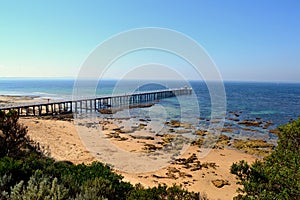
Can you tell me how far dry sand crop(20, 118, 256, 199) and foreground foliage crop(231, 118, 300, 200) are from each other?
4.70m

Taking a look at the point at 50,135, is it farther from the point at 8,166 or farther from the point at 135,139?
the point at 8,166

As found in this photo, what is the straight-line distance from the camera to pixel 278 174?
5023 millimetres

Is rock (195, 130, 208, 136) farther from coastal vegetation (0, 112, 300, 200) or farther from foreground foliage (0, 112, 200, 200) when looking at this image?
foreground foliage (0, 112, 200, 200)

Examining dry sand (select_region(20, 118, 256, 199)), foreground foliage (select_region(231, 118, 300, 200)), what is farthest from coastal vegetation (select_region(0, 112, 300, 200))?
dry sand (select_region(20, 118, 256, 199))

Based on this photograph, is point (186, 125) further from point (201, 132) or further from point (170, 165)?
point (170, 165)

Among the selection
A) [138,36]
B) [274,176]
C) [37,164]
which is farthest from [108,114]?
[274,176]

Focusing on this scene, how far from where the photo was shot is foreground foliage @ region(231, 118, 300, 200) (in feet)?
14.9

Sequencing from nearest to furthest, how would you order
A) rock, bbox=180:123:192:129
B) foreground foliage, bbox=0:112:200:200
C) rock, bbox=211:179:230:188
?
foreground foliage, bbox=0:112:200:200 → rock, bbox=211:179:230:188 → rock, bbox=180:123:192:129

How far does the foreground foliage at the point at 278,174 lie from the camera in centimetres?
455

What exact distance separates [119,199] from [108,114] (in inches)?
1138

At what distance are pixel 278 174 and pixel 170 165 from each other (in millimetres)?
9353

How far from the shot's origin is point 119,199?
518cm

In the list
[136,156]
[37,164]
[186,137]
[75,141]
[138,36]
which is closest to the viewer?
[37,164]

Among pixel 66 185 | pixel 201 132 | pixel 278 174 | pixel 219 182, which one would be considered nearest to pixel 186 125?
pixel 201 132
